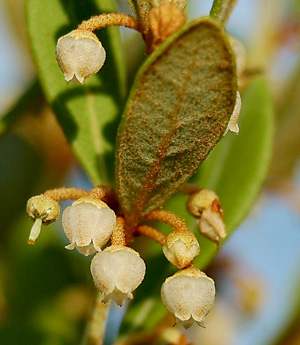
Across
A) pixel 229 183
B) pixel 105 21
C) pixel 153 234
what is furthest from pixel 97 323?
pixel 105 21

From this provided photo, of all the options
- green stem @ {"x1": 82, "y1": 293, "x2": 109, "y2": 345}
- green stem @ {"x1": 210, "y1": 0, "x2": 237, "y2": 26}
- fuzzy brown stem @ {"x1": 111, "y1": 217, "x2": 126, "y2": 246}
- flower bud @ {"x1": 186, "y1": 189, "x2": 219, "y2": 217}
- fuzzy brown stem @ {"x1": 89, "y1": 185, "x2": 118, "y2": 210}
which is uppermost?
green stem @ {"x1": 210, "y1": 0, "x2": 237, "y2": 26}

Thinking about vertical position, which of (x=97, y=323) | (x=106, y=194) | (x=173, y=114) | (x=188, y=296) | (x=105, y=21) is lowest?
(x=97, y=323)

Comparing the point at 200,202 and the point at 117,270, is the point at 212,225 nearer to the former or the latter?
the point at 200,202

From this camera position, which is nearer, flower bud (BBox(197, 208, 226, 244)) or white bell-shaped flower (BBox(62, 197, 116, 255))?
white bell-shaped flower (BBox(62, 197, 116, 255))

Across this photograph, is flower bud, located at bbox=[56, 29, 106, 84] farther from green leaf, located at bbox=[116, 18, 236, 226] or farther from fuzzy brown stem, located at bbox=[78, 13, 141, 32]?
green leaf, located at bbox=[116, 18, 236, 226]

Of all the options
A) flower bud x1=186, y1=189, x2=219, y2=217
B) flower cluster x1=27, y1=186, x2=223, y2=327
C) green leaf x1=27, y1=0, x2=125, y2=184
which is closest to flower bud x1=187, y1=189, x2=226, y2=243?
flower bud x1=186, y1=189, x2=219, y2=217

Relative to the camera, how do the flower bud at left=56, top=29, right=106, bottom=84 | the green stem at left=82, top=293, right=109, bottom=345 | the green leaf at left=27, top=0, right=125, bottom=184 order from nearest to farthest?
the flower bud at left=56, top=29, right=106, bottom=84, the green stem at left=82, top=293, right=109, bottom=345, the green leaf at left=27, top=0, right=125, bottom=184

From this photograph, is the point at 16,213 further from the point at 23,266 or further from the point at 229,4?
the point at 229,4
